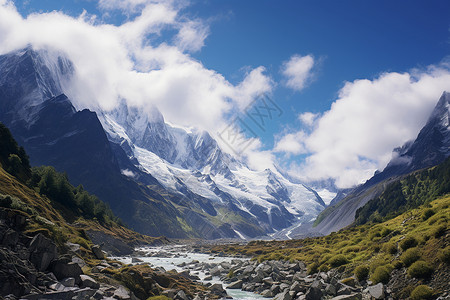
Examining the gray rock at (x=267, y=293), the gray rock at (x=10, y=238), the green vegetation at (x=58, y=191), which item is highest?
the green vegetation at (x=58, y=191)

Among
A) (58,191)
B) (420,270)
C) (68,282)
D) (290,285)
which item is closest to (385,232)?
(290,285)

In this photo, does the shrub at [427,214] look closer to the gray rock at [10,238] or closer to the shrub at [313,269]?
the shrub at [313,269]

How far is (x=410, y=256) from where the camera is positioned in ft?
97.0

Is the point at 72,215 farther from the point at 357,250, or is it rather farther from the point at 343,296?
the point at 343,296

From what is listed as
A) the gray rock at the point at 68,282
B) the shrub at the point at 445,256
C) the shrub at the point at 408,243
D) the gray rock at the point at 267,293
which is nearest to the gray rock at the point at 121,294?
the gray rock at the point at 68,282

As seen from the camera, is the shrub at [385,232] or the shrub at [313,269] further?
the shrub at [313,269]

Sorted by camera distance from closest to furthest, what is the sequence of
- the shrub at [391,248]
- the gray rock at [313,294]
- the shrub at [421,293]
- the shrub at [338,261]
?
the shrub at [421,293], the gray rock at [313,294], the shrub at [391,248], the shrub at [338,261]

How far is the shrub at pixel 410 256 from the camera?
2922 centimetres

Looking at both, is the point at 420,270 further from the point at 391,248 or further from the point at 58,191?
the point at 58,191

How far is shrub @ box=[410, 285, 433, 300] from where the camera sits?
24078 mm

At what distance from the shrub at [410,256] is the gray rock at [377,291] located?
3.34 metres

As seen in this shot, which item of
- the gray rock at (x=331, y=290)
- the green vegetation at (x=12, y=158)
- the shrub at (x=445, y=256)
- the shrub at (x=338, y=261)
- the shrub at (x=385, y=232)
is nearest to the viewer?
the shrub at (x=445, y=256)

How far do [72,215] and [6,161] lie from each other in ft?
80.8

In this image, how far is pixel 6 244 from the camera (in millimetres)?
22109
